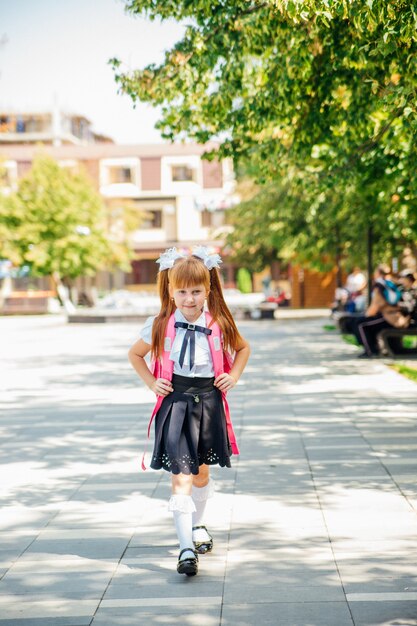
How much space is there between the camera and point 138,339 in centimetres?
523

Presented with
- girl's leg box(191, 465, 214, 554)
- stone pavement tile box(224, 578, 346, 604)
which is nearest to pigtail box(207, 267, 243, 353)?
girl's leg box(191, 465, 214, 554)

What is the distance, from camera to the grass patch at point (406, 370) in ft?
45.2

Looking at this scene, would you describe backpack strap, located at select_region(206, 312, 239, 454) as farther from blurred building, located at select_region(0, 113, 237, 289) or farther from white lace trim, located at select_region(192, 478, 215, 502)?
blurred building, located at select_region(0, 113, 237, 289)

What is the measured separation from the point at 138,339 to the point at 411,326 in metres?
12.3

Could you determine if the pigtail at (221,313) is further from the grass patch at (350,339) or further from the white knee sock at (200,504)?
the grass patch at (350,339)

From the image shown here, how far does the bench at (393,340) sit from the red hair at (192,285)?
11649mm

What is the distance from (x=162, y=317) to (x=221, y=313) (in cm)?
32

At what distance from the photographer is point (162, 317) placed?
518 centimetres

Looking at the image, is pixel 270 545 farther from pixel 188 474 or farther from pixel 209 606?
pixel 209 606

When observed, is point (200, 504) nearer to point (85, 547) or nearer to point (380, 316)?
point (85, 547)

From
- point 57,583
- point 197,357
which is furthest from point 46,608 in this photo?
point 197,357

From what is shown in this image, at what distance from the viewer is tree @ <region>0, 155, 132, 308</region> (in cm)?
5119

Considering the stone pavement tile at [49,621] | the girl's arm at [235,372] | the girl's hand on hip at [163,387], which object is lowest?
the stone pavement tile at [49,621]

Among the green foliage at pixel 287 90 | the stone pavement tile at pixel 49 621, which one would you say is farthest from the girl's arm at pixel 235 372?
the green foliage at pixel 287 90
